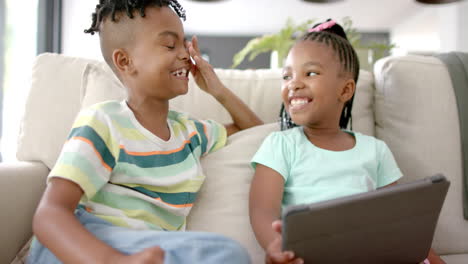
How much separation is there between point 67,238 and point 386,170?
80 centimetres

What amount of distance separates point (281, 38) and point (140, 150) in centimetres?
131

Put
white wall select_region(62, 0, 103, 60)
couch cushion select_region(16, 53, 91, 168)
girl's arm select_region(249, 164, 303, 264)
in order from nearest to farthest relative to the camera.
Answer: girl's arm select_region(249, 164, 303, 264) → couch cushion select_region(16, 53, 91, 168) → white wall select_region(62, 0, 103, 60)

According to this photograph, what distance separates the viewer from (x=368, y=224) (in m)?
0.71

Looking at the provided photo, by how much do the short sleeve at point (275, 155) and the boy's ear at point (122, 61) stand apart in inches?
14.7

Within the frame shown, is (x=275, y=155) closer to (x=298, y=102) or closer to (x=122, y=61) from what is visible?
(x=298, y=102)

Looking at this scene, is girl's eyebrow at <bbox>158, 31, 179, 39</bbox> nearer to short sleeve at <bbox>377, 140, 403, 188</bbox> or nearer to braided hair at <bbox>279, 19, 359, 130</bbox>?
braided hair at <bbox>279, 19, 359, 130</bbox>

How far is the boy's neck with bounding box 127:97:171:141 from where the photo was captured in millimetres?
971

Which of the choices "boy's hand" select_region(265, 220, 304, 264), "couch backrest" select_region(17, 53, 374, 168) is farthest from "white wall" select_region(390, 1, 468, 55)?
"boy's hand" select_region(265, 220, 304, 264)

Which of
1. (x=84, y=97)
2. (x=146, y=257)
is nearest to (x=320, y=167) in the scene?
(x=146, y=257)

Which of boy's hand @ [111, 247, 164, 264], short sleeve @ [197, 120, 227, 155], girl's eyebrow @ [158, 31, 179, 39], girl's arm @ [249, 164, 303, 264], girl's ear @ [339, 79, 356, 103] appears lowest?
girl's arm @ [249, 164, 303, 264]

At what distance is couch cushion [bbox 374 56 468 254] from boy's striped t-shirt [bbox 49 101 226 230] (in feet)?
2.17

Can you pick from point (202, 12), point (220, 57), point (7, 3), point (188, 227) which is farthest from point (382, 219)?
point (220, 57)

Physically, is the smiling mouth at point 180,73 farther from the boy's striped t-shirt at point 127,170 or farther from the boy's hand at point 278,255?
the boy's hand at point 278,255

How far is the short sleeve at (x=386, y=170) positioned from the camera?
1083 mm
